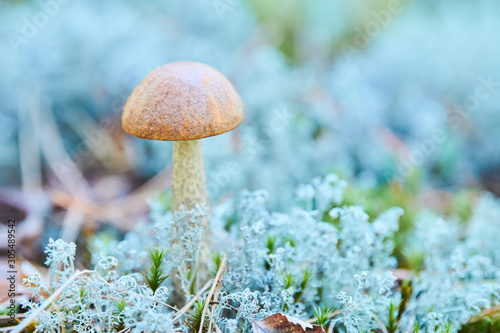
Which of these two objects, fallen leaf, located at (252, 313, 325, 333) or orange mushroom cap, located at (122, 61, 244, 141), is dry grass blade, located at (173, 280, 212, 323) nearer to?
fallen leaf, located at (252, 313, 325, 333)

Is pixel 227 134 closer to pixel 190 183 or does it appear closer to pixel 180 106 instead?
pixel 190 183

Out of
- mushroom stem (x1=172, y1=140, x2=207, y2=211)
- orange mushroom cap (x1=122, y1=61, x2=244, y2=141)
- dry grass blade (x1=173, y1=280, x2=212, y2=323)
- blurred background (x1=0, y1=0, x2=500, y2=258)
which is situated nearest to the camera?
orange mushroom cap (x1=122, y1=61, x2=244, y2=141)

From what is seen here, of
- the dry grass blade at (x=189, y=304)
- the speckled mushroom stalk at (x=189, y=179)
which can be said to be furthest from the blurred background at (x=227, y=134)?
the dry grass blade at (x=189, y=304)

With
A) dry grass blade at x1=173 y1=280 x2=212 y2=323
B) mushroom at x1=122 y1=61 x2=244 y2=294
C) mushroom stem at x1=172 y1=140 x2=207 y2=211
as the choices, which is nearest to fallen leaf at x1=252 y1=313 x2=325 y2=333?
dry grass blade at x1=173 y1=280 x2=212 y2=323

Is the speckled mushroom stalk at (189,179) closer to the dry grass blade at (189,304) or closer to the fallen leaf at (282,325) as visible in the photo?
the dry grass blade at (189,304)

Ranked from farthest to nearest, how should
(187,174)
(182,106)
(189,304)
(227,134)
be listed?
(227,134) → (187,174) → (189,304) → (182,106)

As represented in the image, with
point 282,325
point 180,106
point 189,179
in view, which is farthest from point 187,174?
point 282,325

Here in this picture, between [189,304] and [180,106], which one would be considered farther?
[189,304]

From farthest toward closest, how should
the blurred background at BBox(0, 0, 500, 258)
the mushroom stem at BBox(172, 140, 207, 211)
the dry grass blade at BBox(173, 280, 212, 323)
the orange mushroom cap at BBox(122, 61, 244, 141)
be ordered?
the blurred background at BBox(0, 0, 500, 258) < the mushroom stem at BBox(172, 140, 207, 211) < the dry grass blade at BBox(173, 280, 212, 323) < the orange mushroom cap at BBox(122, 61, 244, 141)
